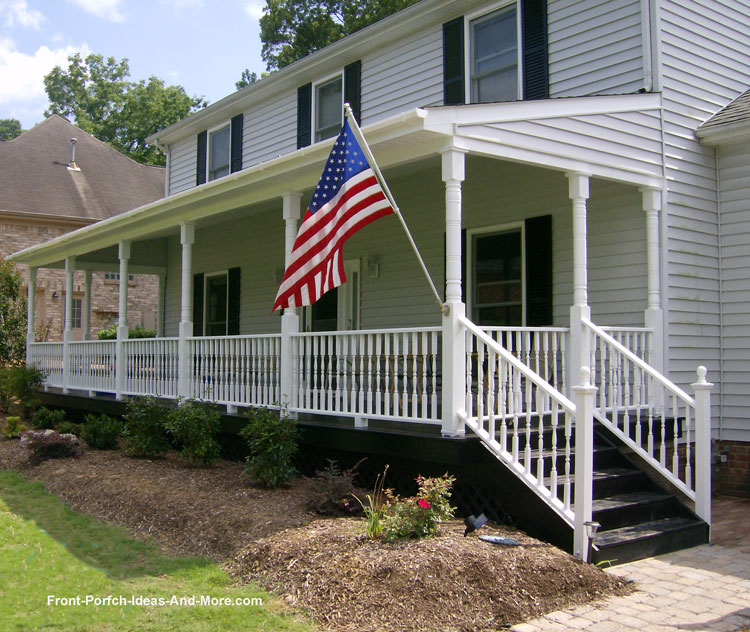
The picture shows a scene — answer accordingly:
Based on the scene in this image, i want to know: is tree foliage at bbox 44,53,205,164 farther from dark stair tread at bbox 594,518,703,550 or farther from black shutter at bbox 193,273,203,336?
dark stair tread at bbox 594,518,703,550

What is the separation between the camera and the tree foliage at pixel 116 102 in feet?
127

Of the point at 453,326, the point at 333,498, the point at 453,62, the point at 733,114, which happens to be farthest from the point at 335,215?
the point at 733,114

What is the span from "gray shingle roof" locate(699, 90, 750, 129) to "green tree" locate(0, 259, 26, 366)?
605 inches

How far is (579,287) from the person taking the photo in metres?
7.62

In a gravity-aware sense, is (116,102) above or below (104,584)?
above

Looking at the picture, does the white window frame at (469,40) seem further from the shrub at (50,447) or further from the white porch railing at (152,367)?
the shrub at (50,447)

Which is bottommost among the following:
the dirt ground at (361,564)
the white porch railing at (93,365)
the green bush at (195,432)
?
the dirt ground at (361,564)

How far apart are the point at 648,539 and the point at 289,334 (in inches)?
166

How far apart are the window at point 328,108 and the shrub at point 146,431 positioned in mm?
5689

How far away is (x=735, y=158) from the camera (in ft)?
29.5

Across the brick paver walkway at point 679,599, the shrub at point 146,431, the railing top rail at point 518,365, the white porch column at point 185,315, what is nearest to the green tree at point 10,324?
the white porch column at point 185,315

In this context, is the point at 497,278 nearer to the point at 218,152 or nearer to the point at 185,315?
the point at 185,315

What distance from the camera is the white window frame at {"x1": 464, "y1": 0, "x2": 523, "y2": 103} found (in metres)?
9.88

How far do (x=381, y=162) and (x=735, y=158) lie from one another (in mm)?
4369
